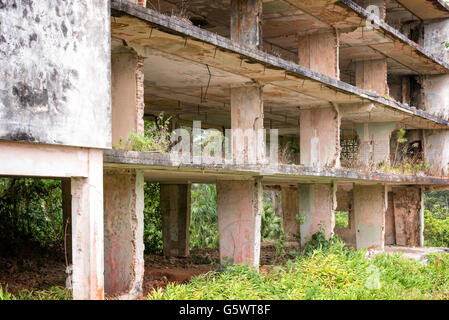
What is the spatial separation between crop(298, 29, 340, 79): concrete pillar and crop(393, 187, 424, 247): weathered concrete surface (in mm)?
10178

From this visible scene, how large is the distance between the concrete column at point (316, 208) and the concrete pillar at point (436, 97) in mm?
7627

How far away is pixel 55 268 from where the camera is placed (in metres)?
12.4

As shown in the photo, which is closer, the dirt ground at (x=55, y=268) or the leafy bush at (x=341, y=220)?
the dirt ground at (x=55, y=268)

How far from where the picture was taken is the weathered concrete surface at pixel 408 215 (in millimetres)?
22391

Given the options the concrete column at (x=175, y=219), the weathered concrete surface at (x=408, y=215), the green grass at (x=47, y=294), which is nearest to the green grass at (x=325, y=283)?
the green grass at (x=47, y=294)

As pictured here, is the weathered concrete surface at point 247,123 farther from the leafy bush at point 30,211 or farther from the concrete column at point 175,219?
the leafy bush at point 30,211

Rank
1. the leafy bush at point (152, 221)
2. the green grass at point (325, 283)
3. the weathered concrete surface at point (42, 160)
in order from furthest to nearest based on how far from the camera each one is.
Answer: the leafy bush at point (152, 221) < the green grass at point (325, 283) < the weathered concrete surface at point (42, 160)

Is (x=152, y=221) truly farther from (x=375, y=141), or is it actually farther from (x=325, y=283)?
(x=325, y=283)

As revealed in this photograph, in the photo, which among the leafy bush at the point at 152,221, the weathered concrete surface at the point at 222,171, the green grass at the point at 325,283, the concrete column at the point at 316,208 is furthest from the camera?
the leafy bush at the point at 152,221

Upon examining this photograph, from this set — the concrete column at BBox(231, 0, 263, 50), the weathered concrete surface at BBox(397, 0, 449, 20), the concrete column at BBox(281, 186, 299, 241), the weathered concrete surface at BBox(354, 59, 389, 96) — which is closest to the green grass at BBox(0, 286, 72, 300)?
the concrete column at BBox(231, 0, 263, 50)

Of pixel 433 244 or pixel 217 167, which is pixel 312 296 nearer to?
pixel 217 167

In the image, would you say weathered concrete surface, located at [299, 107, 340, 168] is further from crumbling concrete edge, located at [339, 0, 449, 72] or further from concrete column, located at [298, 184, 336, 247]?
crumbling concrete edge, located at [339, 0, 449, 72]

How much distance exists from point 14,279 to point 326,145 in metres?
8.93

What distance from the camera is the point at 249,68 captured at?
11.2m
